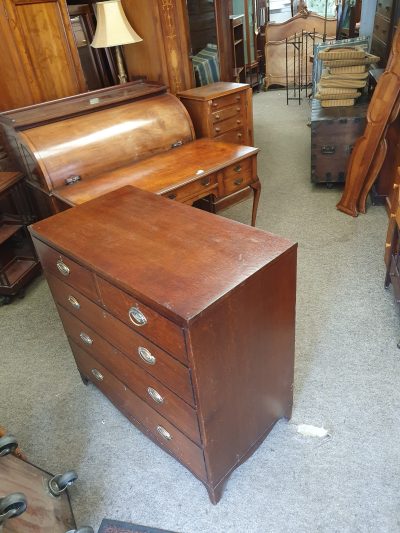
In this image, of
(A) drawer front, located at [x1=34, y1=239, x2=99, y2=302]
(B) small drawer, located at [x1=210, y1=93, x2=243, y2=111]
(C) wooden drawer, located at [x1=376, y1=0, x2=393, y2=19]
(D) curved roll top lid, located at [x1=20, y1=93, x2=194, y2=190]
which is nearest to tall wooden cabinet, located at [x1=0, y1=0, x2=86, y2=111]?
(D) curved roll top lid, located at [x1=20, y1=93, x2=194, y2=190]

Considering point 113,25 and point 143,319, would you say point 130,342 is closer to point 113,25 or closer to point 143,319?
point 143,319

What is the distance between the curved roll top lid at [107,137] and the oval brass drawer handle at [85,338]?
3.22 ft

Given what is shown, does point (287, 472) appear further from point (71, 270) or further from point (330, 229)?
point (330, 229)

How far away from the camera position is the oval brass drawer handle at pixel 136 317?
44.8 inches

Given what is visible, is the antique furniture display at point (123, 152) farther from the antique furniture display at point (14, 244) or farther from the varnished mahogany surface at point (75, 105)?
the antique furniture display at point (14, 244)

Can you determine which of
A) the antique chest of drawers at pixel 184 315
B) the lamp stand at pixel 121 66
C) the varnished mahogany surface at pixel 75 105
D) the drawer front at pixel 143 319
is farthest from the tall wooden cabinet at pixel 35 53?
Result: the drawer front at pixel 143 319

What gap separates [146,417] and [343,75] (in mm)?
3003

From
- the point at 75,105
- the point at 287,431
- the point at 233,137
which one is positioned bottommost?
the point at 287,431

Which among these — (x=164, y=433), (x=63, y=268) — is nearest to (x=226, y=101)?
(x=63, y=268)

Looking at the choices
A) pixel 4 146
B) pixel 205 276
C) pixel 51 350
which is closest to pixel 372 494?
pixel 205 276

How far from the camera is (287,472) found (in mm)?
1486

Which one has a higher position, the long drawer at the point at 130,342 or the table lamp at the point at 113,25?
the table lamp at the point at 113,25

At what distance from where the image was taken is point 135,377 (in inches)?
55.0

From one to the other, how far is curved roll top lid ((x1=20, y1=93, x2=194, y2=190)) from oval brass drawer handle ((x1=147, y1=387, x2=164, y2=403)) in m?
1.38
